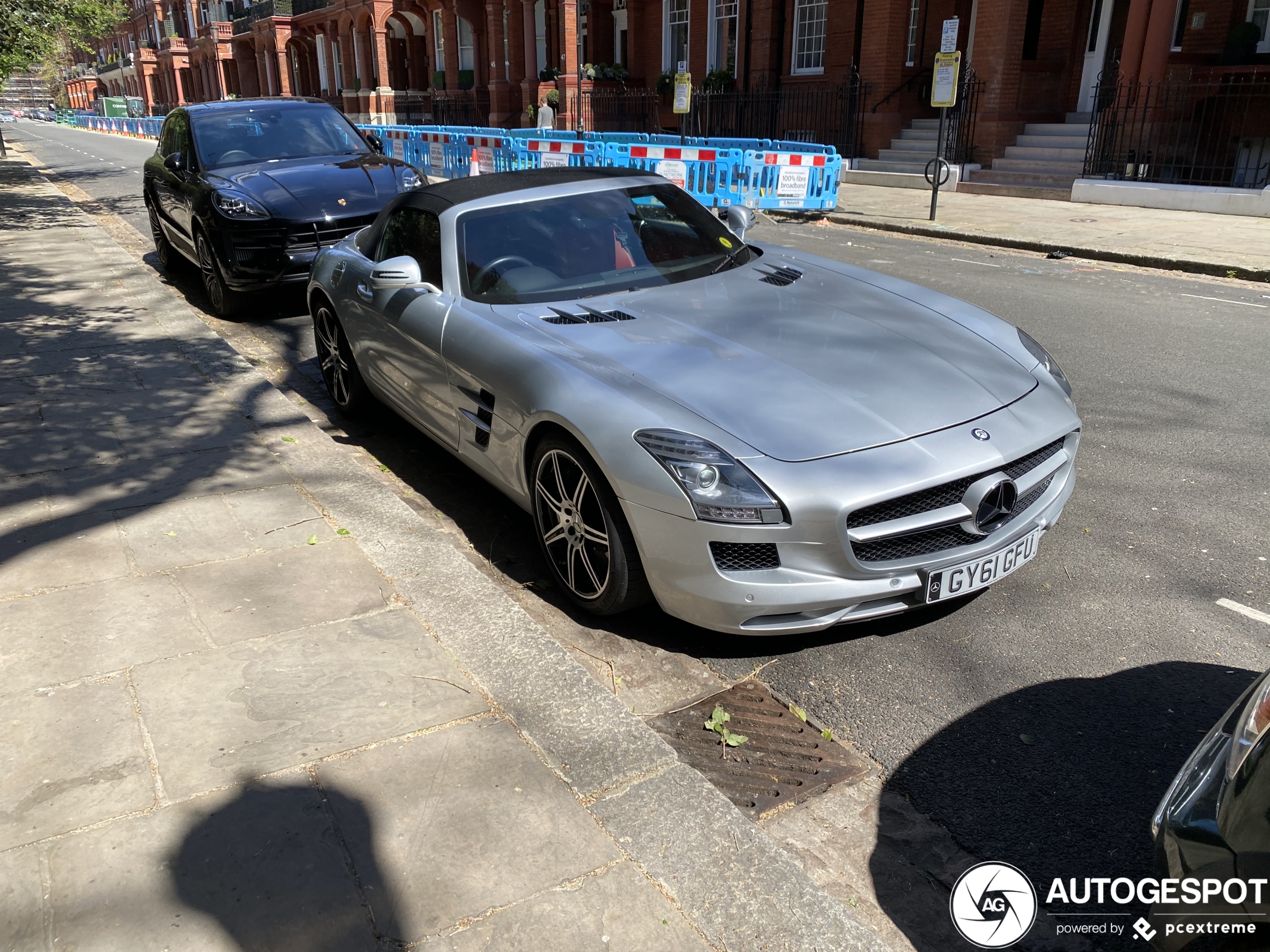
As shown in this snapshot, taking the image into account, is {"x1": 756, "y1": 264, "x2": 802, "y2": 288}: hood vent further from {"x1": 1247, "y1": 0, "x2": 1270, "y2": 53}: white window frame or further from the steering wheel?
{"x1": 1247, "y1": 0, "x2": 1270, "y2": 53}: white window frame

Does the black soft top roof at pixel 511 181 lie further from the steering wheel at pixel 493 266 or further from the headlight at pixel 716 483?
the headlight at pixel 716 483

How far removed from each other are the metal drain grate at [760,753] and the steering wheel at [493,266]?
87.5 inches

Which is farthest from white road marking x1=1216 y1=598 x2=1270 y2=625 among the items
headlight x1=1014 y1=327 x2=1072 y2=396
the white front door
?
the white front door

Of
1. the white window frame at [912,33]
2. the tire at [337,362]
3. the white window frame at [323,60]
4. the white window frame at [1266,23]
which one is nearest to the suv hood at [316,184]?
the tire at [337,362]

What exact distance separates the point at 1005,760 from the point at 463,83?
4056cm

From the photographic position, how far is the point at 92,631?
342 cm

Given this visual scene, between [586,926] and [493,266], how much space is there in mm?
3068

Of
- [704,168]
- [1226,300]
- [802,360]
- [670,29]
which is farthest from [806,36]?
[802,360]

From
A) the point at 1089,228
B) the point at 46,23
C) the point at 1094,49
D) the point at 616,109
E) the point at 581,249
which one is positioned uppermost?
the point at 46,23

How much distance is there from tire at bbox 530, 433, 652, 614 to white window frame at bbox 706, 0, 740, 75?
2495 cm

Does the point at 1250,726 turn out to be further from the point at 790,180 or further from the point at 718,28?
the point at 718,28

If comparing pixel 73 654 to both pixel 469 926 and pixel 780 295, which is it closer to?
pixel 469 926

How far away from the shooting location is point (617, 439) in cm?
323

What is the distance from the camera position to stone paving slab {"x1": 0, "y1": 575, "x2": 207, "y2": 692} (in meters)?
3.20
